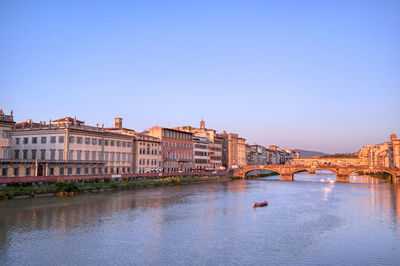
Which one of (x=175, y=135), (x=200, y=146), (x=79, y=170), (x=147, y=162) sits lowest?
(x=79, y=170)

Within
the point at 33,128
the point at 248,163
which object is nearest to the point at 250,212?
the point at 33,128

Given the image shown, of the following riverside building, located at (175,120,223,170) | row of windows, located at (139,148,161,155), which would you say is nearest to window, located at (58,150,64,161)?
row of windows, located at (139,148,161,155)

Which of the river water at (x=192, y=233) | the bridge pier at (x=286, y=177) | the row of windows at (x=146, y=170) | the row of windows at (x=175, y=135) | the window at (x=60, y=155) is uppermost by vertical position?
the row of windows at (x=175, y=135)

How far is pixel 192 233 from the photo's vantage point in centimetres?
3030

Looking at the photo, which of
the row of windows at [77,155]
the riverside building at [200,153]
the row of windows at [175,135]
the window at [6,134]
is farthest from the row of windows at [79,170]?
the riverside building at [200,153]

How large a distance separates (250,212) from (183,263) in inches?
837

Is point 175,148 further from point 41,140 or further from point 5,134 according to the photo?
point 5,134

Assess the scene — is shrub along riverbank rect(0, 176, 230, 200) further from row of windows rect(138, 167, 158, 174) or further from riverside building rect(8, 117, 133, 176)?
row of windows rect(138, 167, 158, 174)

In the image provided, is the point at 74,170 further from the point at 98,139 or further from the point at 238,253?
the point at 238,253

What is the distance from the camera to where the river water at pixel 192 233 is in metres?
23.4

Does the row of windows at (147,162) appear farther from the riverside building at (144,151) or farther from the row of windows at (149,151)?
the row of windows at (149,151)

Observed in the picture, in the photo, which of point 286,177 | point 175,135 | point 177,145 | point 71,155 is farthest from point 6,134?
point 286,177

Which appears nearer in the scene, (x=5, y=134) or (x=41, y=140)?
(x=5, y=134)

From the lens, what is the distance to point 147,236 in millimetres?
28984
